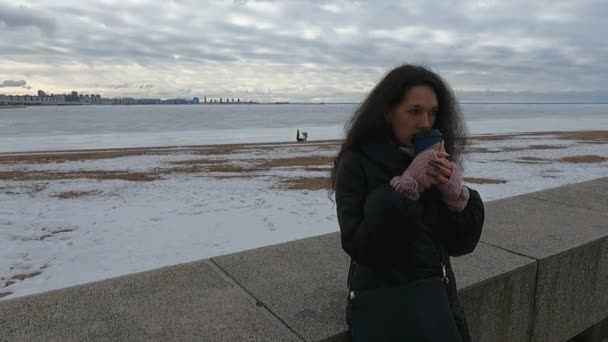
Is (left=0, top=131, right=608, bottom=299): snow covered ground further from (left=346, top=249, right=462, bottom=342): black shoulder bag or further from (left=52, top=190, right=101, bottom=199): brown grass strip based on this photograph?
(left=346, top=249, right=462, bottom=342): black shoulder bag

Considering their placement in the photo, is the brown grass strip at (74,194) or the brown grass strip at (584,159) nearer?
the brown grass strip at (74,194)

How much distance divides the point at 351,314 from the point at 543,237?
6.06 feet

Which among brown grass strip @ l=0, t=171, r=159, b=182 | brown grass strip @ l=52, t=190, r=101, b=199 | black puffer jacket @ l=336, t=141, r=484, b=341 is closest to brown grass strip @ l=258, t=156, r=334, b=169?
brown grass strip @ l=0, t=171, r=159, b=182

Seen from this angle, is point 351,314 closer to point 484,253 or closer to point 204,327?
point 204,327

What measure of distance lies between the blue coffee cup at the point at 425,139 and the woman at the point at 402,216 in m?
0.03

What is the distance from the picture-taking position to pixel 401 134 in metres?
1.88

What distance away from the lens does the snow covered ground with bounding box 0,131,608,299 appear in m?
6.11

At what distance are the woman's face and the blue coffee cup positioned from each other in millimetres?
92

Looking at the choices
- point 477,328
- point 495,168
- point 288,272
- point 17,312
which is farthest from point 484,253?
point 495,168

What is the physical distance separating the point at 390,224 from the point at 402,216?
0.05m

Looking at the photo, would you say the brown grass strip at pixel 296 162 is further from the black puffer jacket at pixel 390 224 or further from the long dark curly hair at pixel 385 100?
the black puffer jacket at pixel 390 224

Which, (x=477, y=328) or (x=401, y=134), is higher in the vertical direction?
(x=401, y=134)

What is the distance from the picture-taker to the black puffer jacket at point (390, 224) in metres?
1.65

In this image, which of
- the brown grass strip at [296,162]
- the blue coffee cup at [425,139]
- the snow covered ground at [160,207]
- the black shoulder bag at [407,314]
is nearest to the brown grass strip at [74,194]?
the snow covered ground at [160,207]
